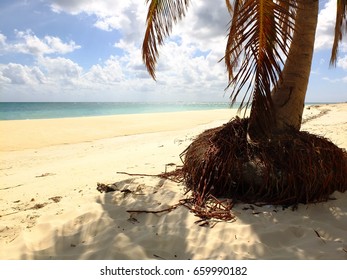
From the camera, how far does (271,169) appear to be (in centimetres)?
350

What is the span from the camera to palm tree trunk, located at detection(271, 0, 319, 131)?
3947 mm

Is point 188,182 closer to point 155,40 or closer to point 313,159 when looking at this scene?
point 313,159

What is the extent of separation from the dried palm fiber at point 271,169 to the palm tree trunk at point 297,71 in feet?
0.80

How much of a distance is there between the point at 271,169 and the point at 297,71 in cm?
141

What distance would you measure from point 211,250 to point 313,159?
173 cm

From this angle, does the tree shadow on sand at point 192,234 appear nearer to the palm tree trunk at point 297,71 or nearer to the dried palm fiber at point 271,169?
the dried palm fiber at point 271,169

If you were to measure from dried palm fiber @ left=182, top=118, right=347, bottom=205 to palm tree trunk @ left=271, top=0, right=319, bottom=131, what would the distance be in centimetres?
25

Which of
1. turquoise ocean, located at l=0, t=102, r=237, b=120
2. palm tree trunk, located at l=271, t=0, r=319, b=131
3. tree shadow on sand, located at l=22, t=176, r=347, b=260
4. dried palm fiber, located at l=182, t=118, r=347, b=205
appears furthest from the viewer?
turquoise ocean, located at l=0, t=102, r=237, b=120

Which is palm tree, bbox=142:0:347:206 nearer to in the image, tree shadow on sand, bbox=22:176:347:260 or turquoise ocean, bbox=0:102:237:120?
tree shadow on sand, bbox=22:176:347:260

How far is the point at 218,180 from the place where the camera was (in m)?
3.69

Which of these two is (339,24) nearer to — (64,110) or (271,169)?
(271,169)

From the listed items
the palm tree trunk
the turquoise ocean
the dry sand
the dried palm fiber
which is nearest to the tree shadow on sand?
the dry sand

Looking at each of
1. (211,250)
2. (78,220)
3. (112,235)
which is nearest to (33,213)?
(78,220)

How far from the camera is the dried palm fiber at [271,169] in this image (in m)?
3.50
